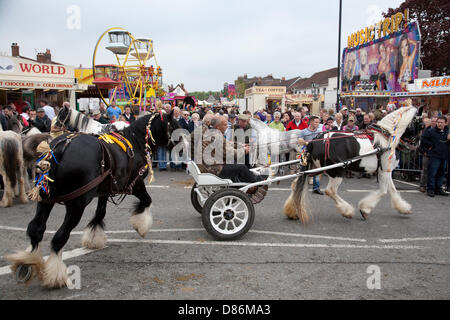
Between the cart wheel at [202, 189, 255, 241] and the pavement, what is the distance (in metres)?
0.16

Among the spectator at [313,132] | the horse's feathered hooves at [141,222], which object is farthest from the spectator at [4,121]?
the spectator at [313,132]

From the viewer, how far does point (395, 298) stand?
11.5 ft

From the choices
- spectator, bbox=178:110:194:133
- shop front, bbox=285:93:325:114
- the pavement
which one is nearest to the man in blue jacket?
the pavement

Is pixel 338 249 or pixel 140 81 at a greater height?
pixel 140 81

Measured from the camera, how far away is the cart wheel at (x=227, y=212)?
195 inches

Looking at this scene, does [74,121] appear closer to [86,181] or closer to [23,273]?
[86,181]

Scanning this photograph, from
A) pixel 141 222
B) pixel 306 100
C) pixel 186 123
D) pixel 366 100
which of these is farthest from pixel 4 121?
pixel 306 100

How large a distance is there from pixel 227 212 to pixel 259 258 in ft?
2.88

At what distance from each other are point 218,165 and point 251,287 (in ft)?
7.14

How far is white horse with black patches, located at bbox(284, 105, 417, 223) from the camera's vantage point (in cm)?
612

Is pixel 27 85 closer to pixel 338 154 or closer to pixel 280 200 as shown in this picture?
pixel 280 200

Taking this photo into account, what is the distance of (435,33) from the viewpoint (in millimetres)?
29250

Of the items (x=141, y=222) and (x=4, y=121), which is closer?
(x=141, y=222)

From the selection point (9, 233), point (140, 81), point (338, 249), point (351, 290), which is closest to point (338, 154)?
point (338, 249)
